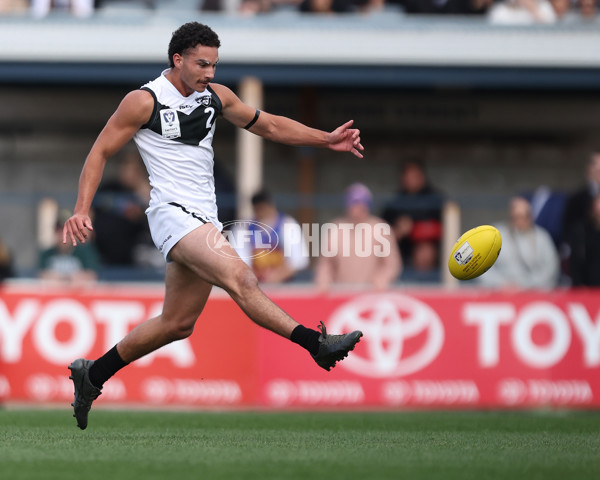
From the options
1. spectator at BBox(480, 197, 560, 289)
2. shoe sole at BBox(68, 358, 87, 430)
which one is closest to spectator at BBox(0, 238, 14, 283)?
spectator at BBox(480, 197, 560, 289)

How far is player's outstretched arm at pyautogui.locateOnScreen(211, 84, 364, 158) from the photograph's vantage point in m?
7.54

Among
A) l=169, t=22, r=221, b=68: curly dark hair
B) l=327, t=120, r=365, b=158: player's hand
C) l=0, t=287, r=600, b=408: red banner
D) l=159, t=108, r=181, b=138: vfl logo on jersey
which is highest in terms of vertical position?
l=169, t=22, r=221, b=68: curly dark hair

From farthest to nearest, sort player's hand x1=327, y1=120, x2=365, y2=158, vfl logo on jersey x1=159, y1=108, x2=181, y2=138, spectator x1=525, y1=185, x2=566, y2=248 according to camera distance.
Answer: spectator x1=525, y1=185, x2=566, y2=248
player's hand x1=327, y1=120, x2=365, y2=158
vfl logo on jersey x1=159, y1=108, x2=181, y2=138

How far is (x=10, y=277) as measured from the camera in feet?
44.1

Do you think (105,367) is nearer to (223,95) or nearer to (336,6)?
(223,95)

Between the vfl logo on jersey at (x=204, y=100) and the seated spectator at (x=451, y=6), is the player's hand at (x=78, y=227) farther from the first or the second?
the seated spectator at (x=451, y=6)

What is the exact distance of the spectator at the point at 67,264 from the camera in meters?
13.2

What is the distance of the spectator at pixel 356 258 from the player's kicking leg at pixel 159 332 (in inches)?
206

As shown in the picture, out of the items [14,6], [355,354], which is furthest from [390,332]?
[14,6]

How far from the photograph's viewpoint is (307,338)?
22.2ft

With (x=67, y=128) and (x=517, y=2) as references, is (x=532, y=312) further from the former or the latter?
(x=67, y=128)

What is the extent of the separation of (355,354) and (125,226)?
380 cm

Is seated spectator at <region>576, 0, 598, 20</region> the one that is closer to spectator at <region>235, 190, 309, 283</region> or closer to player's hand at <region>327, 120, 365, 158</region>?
spectator at <region>235, 190, 309, 283</region>

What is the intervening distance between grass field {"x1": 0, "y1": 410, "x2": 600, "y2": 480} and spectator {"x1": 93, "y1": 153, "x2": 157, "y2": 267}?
4.56 meters
